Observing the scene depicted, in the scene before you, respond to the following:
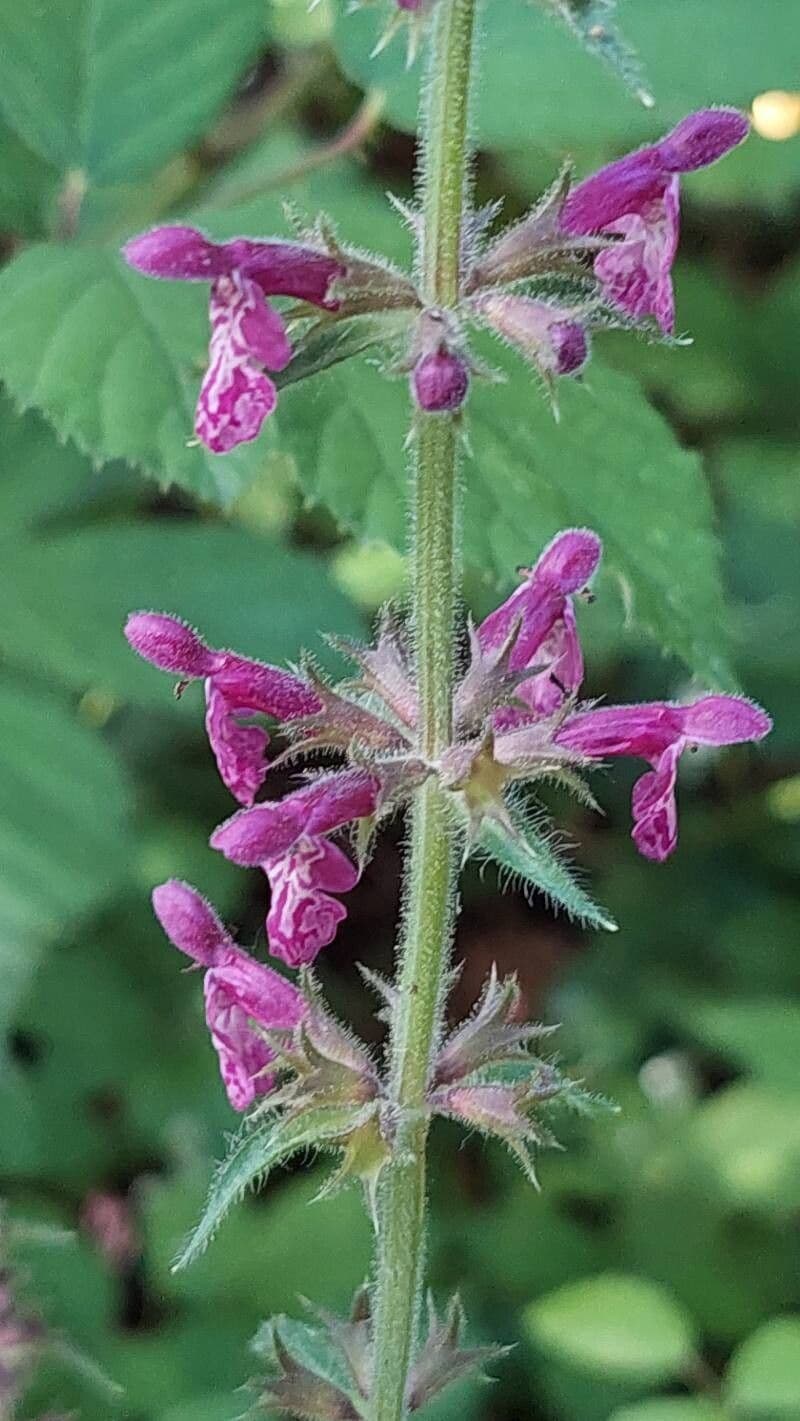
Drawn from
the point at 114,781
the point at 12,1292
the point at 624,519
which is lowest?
the point at 12,1292

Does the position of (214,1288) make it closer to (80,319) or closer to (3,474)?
(3,474)

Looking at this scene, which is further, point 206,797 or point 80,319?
point 206,797

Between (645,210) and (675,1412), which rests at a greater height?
(645,210)

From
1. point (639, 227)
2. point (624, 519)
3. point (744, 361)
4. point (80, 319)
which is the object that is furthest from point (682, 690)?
point (639, 227)

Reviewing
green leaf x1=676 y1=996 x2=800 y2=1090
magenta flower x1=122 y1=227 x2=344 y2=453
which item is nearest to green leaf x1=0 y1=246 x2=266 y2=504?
magenta flower x1=122 y1=227 x2=344 y2=453

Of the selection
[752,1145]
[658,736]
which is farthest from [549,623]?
[752,1145]

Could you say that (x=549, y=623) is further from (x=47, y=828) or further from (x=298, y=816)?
(x=47, y=828)

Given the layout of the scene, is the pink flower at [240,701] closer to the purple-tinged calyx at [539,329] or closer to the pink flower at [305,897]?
the pink flower at [305,897]

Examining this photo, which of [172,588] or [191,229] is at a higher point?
[191,229]
